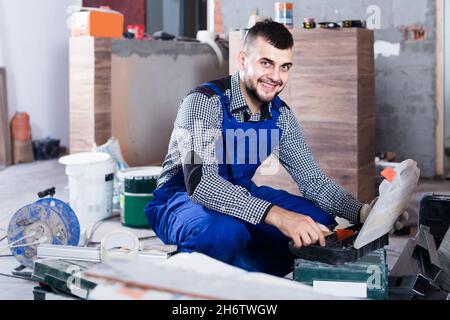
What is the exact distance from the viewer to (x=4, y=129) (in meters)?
5.95

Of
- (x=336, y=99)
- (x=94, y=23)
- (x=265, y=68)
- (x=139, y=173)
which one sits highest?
(x=94, y=23)

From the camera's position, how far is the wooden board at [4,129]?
5.93m

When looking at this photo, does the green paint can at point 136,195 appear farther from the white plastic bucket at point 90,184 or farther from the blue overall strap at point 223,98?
the blue overall strap at point 223,98

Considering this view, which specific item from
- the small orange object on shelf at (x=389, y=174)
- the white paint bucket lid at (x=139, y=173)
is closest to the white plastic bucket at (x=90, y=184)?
the white paint bucket lid at (x=139, y=173)

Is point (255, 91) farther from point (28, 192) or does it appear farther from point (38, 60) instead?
point (38, 60)

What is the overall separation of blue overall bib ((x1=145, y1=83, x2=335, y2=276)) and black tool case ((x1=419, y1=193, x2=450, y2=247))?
342 millimetres

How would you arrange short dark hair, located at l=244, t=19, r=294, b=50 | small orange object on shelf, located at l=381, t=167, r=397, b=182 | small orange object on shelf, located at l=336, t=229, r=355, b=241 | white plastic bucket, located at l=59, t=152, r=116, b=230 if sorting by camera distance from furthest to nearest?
1. white plastic bucket, located at l=59, t=152, r=116, b=230
2. short dark hair, located at l=244, t=19, r=294, b=50
3. small orange object on shelf, located at l=336, t=229, r=355, b=241
4. small orange object on shelf, located at l=381, t=167, r=397, b=182

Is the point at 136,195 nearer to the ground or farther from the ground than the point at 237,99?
nearer to the ground

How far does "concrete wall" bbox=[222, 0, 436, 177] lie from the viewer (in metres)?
5.15

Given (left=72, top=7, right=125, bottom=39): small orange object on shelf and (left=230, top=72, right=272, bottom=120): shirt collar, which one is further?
(left=72, top=7, right=125, bottom=39): small orange object on shelf

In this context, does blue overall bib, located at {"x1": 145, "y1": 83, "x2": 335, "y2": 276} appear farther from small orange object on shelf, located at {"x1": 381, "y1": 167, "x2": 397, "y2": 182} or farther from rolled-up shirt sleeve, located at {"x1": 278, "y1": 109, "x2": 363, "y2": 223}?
small orange object on shelf, located at {"x1": 381, "y1": 167, "x2": 397, "y2": 182}

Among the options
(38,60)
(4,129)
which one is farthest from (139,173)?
(38,60)

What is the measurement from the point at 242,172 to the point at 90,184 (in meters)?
1.62

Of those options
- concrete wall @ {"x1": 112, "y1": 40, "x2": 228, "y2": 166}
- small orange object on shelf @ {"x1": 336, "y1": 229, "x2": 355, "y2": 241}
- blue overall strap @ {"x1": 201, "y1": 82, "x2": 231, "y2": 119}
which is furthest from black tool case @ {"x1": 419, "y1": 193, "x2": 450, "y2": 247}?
concrete wall @ {"x1": 112, "y1": 40, "x2": 228, "y2": 166}
